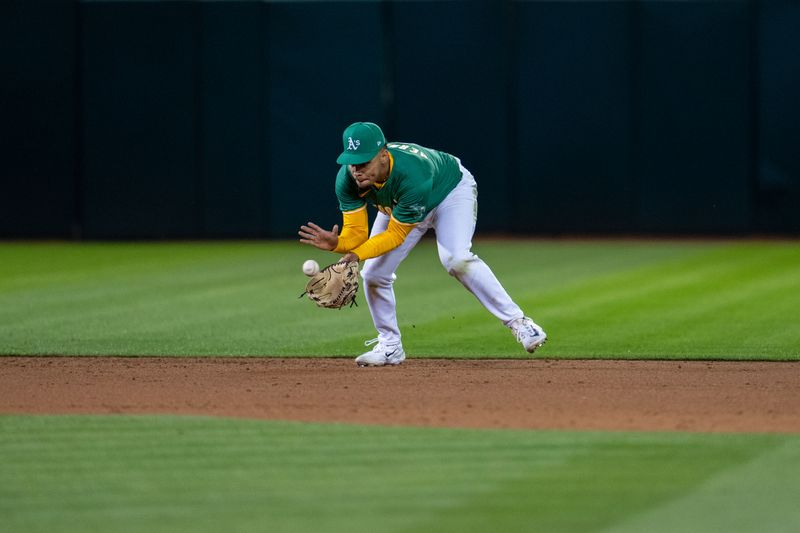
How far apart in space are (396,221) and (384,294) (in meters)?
0.76

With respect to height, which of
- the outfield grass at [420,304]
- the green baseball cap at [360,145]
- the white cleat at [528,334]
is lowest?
the outfield grass at [420,304]

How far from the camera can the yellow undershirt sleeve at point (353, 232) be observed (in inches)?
346

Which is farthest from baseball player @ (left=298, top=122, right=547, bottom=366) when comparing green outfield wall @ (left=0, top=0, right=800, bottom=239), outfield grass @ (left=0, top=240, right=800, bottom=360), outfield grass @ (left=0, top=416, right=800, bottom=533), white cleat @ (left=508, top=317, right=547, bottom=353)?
green outfield wall @ (left=0, top=0, right=800, bottom=239)

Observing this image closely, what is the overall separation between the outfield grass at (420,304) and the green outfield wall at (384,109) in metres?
1.97

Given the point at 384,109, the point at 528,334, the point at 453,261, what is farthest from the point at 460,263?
the point at 384,109

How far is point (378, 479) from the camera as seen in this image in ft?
19.4

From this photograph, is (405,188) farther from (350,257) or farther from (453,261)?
(453,261)

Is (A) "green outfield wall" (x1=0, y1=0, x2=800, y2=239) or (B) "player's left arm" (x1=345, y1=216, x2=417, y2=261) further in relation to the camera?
(A) "green outfield wall" (x1=0, y1=0, x2=800, y2=239)

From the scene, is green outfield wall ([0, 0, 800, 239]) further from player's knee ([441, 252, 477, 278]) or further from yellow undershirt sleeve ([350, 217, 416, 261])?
yellow undershirt sleeve ([350, 217, 416, 261])

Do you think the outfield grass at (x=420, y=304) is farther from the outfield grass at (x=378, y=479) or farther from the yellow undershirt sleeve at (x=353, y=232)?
the outfield grass at (x=378, y=479)

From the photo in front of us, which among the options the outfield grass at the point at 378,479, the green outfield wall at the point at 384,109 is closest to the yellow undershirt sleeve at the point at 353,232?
the outfield grass at the point at 378,479

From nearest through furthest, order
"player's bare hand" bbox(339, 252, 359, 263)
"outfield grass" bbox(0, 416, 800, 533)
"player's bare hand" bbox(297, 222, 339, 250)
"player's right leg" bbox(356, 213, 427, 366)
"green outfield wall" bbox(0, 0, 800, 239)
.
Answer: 1. "outfield grass" bbox(0, 416, 800, 533)
2. "player's bare hand" bbox(297, 222, 339, 250)
3. "player's bare hand" bbox(339, 252, 359, 263)
4. "player's right leg" bbox(356, 213, 427, 366)
5. "green outfield wall" bbox(0, 0, 800, 239)

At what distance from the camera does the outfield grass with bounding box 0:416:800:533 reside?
523 cm

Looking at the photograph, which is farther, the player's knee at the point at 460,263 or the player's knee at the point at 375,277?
the player's knee at the point at 375,277
